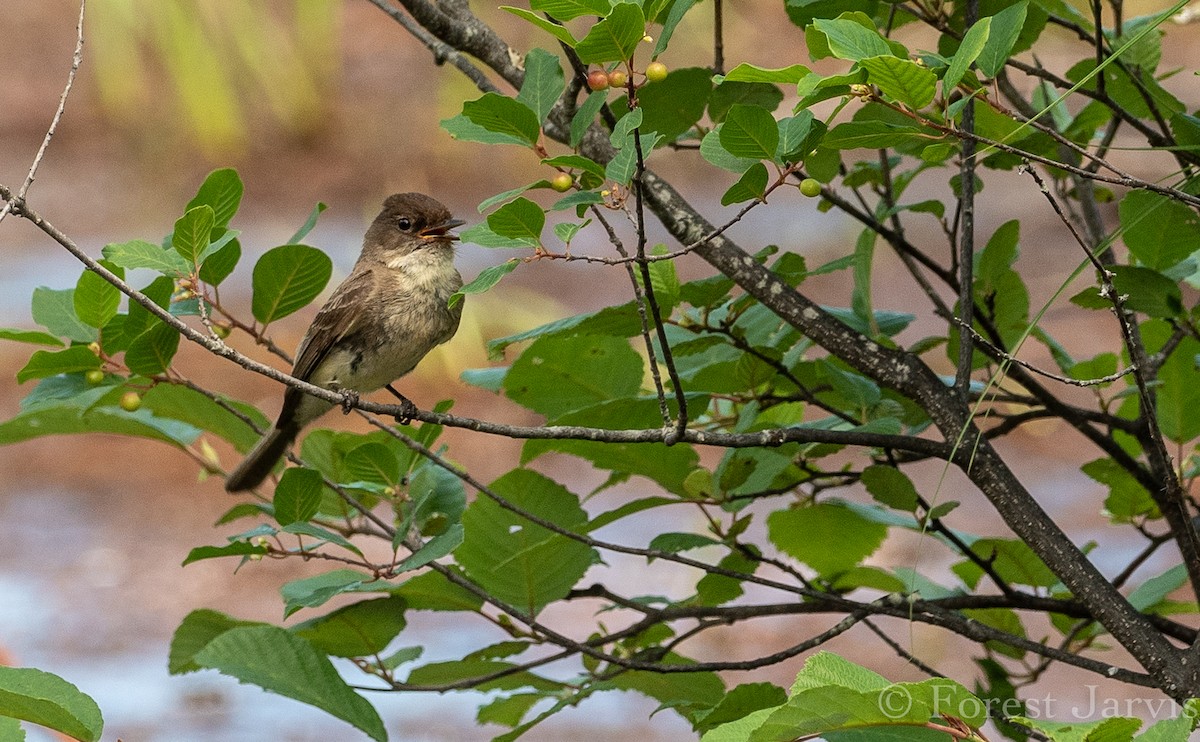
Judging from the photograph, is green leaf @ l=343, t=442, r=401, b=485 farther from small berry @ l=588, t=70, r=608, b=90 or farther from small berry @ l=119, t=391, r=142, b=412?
small berry @ l=588, t=70, r=608, b=90

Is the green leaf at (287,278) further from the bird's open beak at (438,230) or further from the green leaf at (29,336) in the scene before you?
the bird's open beak at (438,230)

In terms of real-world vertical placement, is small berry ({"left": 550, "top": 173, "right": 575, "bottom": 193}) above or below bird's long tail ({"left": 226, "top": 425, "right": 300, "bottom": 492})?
below

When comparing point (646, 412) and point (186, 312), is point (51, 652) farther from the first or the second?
point (646, 412)

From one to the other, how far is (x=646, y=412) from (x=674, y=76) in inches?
20.1

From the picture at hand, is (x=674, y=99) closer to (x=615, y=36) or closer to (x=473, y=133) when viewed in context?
(x=473, y=133)

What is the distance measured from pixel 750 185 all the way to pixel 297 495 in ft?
2.71

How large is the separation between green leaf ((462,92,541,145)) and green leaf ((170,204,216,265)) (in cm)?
37

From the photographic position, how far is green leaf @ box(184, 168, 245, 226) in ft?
6.61

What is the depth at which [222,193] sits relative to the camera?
202cm

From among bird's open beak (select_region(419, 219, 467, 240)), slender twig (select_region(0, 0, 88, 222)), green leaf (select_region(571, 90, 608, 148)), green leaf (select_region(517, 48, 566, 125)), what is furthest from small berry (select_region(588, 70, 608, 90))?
bird's open beak (select_region(419, 219, 467, 240))

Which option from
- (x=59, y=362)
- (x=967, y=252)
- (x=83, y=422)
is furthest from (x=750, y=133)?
(x=83, y=422)

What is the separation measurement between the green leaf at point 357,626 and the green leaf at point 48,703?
62 centimetres

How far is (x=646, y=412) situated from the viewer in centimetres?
208

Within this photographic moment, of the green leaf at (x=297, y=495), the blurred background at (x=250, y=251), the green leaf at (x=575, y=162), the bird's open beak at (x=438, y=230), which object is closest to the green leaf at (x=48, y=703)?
the green leaf at (x=297, y=495)
